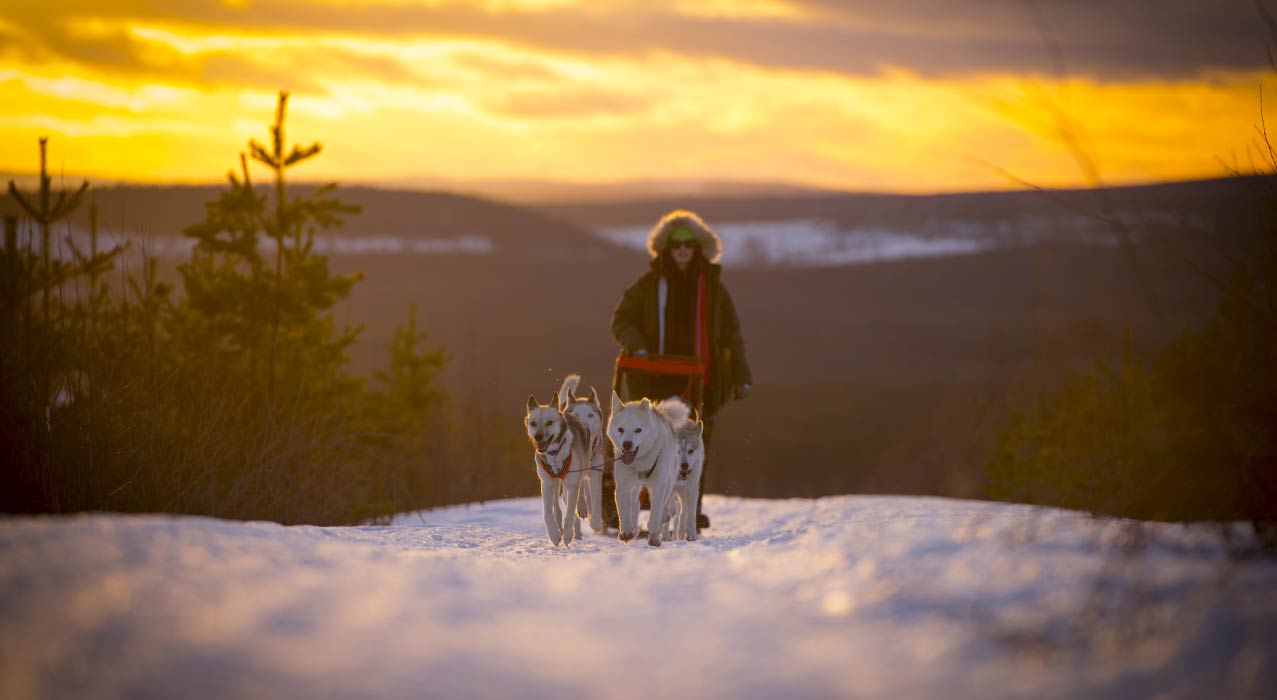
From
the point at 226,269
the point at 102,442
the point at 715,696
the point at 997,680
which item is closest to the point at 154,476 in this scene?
the point at 102,442

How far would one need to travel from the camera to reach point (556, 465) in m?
7.31

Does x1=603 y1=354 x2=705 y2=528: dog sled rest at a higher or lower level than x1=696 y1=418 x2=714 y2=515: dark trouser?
higher

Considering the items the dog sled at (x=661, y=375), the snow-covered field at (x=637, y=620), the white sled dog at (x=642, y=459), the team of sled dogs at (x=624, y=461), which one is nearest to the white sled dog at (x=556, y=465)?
the team of sled dogs at (x=624, y=461)

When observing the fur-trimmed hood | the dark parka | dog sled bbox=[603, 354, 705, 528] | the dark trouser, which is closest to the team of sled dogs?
dog sled bbox=[603, 354, 705, 528]

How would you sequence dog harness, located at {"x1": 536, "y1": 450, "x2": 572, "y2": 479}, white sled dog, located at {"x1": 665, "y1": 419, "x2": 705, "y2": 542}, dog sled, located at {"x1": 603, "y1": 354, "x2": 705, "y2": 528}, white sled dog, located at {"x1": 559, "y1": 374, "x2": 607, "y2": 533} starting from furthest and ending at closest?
dog sled, located at {"x1": 603, "y1": 354, "x2": 705, "y2": 528}, white sled dog, located at {"x1": 559, "y1": 374, "x2": 607, "y2": 533}, white sled dog, located at {"x1": 665, "y1": 419, "x2": 705, "y2": 542}, dog harness, located at {"x1": 536, "y1": 450, "x2": 572, "y2": 479}

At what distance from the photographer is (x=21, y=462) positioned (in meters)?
5.48

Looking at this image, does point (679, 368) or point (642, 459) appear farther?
point (679, 368)

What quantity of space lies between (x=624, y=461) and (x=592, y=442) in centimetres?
81

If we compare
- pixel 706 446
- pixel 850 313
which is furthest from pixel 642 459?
pixel 850 313

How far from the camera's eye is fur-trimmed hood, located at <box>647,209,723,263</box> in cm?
892

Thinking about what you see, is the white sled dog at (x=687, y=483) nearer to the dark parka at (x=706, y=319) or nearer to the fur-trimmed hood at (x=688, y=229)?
the dark parka at (x=706, y=319)

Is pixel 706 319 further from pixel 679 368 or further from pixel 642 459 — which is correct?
pixel 642 459

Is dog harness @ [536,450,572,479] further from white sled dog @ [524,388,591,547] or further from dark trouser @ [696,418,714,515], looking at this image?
dark trouser @ [696,418,714,515]

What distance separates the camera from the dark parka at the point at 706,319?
8.74 meters
